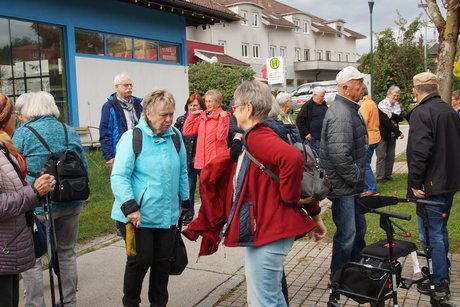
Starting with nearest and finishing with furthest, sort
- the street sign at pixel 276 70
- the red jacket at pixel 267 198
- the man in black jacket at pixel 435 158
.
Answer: the red jacket at pixel 267 198 → the man in black jacket at pixel 435 158 → the street sign at pixel 276 70

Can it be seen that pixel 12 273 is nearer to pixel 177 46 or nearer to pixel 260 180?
pixel 260 180

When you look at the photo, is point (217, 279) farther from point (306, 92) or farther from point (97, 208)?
point (306, 92)

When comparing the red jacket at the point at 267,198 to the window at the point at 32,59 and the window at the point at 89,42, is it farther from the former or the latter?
the window at the point at 89,42

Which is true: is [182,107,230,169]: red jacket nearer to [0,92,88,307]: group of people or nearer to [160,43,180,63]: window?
[0,92,88,307]: group of people

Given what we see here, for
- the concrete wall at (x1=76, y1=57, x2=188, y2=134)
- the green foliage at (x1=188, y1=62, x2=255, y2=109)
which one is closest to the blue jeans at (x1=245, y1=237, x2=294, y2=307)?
the concrete wall at (x1=76, y1=57, x2=188, y2=134)

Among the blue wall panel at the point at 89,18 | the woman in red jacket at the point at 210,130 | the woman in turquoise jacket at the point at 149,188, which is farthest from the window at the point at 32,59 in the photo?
the woman in turquoise jacket at the point at 149,188

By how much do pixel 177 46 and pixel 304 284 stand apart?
13.6 meters

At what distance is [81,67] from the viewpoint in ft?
44.6

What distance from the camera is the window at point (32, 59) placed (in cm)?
1198

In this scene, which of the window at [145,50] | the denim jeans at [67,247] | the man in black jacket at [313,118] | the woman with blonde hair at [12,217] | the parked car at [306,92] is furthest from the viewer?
the parked car at [306,92]

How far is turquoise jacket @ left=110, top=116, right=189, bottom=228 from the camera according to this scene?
3828 mm

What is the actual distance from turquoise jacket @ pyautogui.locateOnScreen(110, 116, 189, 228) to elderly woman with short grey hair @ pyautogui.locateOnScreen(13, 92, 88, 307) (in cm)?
53

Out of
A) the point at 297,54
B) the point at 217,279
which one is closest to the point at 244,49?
the point at 297,54

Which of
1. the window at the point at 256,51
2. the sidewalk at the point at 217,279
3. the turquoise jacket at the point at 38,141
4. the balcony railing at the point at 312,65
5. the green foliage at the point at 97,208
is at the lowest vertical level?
the sidewalk at the point at 217,279
